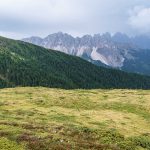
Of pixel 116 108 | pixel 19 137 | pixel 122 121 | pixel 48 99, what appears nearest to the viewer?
pixel 19 137

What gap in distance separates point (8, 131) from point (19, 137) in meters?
2.61

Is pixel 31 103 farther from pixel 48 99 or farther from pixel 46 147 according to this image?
pixel 46 147

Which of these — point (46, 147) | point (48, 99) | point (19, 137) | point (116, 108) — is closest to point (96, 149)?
point (46, 147)

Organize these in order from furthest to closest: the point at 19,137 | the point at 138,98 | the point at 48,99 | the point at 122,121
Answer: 1. the point at 138,98
2. the point at 48,99
3. the point at 122,121
4. the point at 19,137

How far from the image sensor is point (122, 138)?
40875 millimetres

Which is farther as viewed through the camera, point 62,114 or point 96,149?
point 62,114

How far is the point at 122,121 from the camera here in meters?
59.9

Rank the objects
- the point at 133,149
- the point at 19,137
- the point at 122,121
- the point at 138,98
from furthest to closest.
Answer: the point at 138,98 → the point at 122,121 → the point at 133,149 → the point at 19,137

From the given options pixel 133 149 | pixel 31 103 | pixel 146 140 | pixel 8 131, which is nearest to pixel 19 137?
pixel 8 131

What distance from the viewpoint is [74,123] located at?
51.3 meters

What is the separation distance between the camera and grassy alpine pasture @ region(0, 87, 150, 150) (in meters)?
34.5

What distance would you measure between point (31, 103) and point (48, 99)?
538 centimetres

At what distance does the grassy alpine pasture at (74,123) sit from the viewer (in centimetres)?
3450

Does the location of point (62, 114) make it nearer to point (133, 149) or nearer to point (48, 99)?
point (48, 99)
